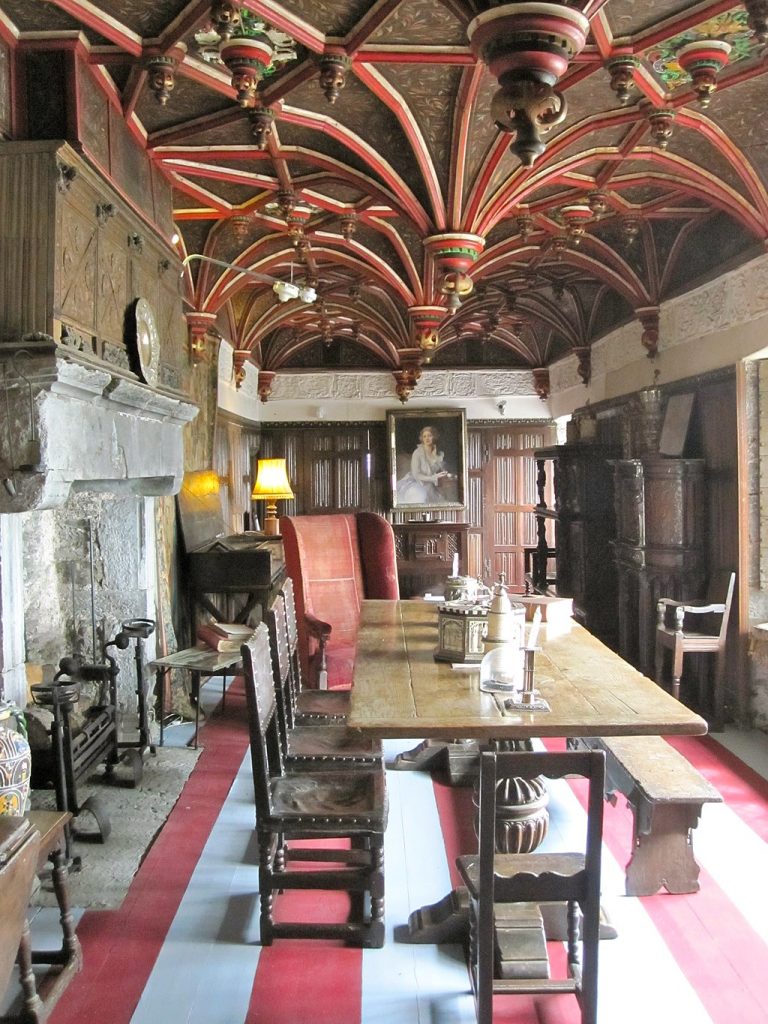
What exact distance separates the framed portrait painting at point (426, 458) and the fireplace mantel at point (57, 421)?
27.6ft

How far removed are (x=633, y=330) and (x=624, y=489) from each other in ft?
7.61

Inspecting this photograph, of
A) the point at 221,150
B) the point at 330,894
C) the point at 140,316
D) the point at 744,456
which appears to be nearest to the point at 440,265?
the point at 221,150

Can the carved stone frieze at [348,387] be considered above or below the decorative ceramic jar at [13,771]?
above

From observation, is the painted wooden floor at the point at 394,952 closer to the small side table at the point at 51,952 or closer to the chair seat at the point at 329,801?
the small side table at the point at 51,952

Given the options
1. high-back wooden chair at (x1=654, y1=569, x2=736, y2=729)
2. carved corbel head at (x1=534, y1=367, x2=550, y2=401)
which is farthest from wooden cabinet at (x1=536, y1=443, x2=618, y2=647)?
carved corbel head at (x1=534, y1=367, x2=550, y2=401)

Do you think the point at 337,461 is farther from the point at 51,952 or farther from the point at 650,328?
the point at 51,952

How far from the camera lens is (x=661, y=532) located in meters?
6.24

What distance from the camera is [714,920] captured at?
3211 millimetres

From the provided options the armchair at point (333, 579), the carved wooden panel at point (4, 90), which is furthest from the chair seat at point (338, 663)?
the carved wooden panel at point (4, 90)

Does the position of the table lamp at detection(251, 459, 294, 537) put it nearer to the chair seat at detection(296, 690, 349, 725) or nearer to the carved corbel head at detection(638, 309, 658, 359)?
the carved corbel head at detection(638, 309, 658, 359)

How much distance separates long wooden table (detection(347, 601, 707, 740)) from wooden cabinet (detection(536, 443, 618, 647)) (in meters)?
4.45

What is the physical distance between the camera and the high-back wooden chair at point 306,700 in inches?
158

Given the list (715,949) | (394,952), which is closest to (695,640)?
(715,949)

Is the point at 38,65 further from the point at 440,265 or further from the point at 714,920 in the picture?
the point at 714,920
